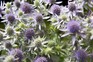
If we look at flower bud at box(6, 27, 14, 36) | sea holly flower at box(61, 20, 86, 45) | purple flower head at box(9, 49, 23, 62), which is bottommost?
purple flower head at box(9, 49, 23, 62)

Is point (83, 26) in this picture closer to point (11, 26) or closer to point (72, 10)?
point (72, 10)

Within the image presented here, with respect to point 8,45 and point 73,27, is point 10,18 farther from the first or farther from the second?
point 73,27

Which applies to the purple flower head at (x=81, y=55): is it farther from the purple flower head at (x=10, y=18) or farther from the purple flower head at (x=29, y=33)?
the purple flower head at (x=10, y=18)

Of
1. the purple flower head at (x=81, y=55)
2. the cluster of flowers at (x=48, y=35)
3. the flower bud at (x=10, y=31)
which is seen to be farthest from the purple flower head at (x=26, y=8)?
the purple flower head at (x=81, y=55)

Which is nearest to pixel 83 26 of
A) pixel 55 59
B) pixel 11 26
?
pixel 55 59

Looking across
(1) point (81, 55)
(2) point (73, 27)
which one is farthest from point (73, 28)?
(1) point (81, 55)


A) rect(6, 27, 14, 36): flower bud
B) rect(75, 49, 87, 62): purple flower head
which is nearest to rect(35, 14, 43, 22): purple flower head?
rect(6, 27, 14, 36): flower bud

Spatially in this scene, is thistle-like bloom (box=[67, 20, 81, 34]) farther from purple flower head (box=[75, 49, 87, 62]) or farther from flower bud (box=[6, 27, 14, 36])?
flower bud (box=[6, 27, 14, 36])
